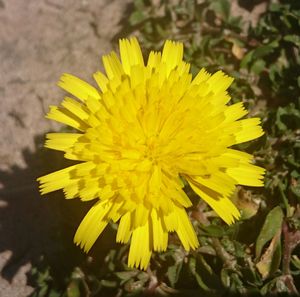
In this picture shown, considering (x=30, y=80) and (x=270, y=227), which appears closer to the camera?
(x=270, y=227)

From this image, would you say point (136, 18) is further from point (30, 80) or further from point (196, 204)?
point (196, 204)

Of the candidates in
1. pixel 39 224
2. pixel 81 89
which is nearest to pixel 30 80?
pixel 39 224

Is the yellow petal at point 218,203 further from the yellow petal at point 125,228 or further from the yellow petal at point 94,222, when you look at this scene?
the yellow petal at point 94,222

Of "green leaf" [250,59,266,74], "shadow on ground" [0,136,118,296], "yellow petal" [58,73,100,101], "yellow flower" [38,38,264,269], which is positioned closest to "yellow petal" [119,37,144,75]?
"yellow flower" [38,38,264,269]

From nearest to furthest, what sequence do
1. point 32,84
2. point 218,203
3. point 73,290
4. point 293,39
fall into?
point 218,203 → point 73,290 → point 293,39 → point 32,84

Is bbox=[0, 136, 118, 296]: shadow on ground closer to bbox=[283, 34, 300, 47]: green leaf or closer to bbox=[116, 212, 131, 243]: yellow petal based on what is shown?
bbox=[116, 212, 131, 243]: yellow petal

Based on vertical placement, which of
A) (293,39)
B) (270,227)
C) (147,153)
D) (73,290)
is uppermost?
(293,39)

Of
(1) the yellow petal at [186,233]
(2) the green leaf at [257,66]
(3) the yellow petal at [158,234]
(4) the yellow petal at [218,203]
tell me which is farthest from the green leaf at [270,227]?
(2) the green leaf at [257,66]
